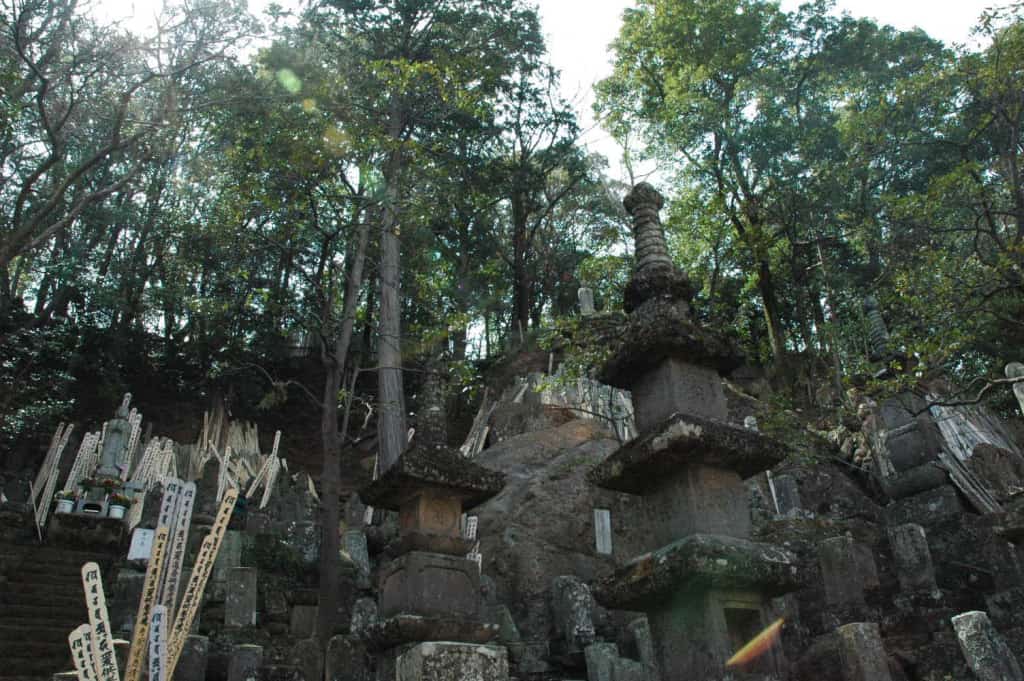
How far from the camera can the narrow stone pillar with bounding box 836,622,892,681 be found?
659 cm

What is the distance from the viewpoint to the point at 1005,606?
778 cm

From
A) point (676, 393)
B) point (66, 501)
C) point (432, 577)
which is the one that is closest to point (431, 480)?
point (432, 577)

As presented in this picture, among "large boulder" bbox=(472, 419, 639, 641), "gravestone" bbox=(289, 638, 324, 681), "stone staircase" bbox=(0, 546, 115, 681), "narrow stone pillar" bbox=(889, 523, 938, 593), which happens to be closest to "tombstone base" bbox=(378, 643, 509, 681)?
"gravestone" bbox=(289, 638, 324, 681)

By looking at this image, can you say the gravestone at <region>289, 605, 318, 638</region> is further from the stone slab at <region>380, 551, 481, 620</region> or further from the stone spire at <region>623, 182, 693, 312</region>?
the stone spire at <region>623, 182, 693, 312</region>

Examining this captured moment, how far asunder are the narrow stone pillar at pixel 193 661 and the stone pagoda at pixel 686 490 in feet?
15.2

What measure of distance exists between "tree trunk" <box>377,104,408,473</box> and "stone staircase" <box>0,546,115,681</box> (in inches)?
198

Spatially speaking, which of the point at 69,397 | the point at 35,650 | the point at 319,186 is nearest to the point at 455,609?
the point at 35,650

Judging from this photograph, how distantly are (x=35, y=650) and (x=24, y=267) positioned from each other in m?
13.0

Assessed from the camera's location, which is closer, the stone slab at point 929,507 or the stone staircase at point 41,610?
the stone staircase at point 41,610

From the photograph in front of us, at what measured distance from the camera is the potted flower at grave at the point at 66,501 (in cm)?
1276

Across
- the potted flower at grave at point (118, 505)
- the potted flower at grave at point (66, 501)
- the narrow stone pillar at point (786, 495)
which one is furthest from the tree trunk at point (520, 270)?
the potted flower at grave at point (66, 501)

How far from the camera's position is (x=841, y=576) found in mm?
8125

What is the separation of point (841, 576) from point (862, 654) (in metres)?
1.56

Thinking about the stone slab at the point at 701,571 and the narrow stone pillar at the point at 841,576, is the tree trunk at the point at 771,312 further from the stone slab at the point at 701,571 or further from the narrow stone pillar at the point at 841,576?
the stone slab at the point at 701,571
